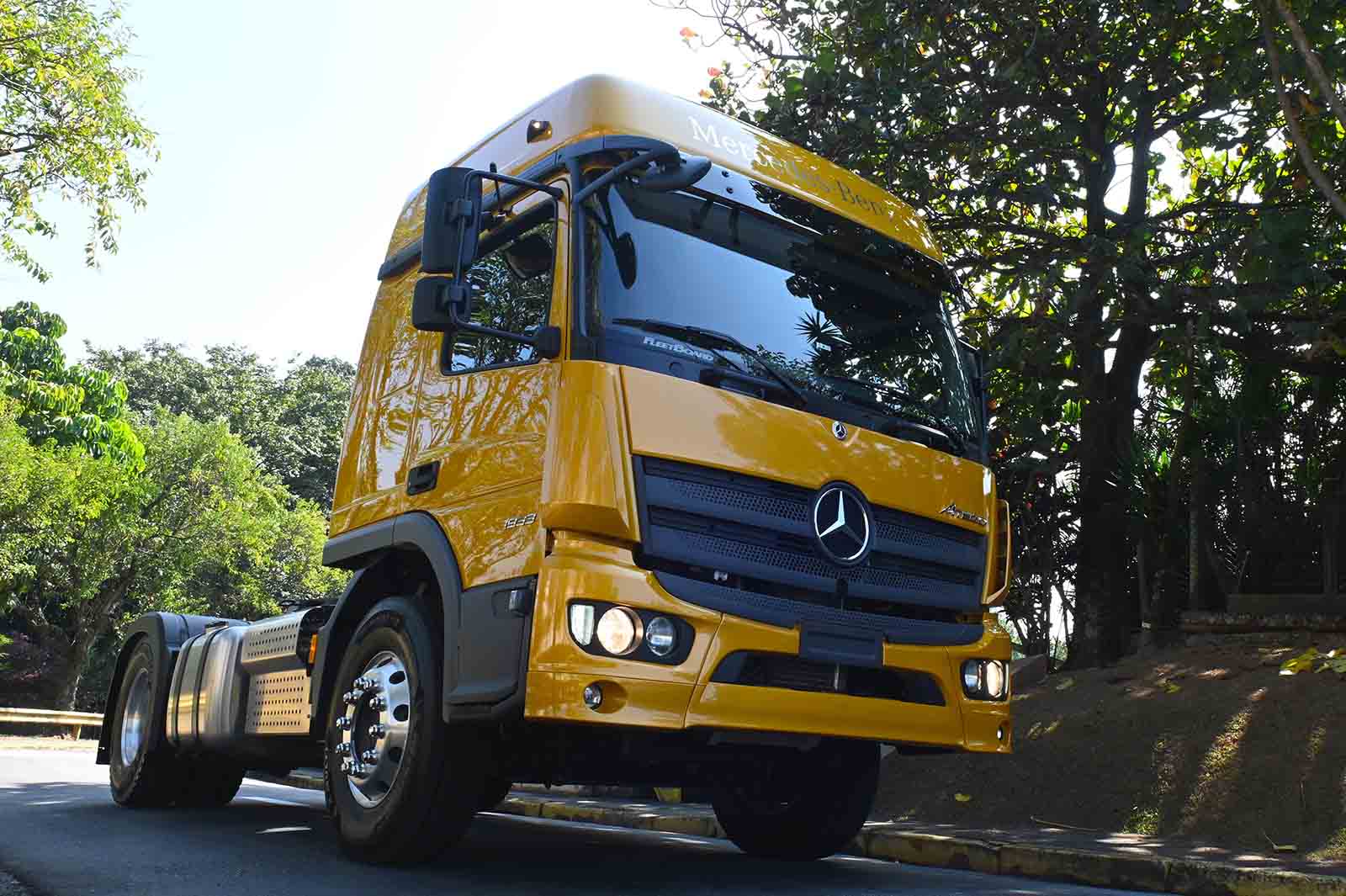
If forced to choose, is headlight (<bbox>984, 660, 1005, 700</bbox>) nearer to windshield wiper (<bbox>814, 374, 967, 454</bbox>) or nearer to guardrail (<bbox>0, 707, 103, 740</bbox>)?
windshield wiper (<bbox>814, 374, 967, 454</bbox>)

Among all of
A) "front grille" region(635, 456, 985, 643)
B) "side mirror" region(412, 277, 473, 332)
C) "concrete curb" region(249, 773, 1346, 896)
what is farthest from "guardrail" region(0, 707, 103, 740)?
"front grille" region(635, 456, 985, 643)

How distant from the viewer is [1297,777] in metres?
7.93

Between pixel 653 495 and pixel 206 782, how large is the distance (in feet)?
18.3

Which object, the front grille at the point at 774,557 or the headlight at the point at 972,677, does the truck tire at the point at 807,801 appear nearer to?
the headlight at the point at 972,677

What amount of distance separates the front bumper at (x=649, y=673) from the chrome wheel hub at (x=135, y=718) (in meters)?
5.19

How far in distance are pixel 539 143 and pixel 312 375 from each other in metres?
57.0

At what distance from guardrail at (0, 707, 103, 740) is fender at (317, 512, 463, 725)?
2016 centimetres

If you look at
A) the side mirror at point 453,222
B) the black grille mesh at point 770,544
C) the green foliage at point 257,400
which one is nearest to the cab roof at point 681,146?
the side mirror at point 453,222

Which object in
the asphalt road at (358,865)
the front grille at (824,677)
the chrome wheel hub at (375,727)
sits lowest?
the asphalt road at (358,865)

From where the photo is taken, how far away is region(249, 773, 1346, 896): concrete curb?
19.4 ft

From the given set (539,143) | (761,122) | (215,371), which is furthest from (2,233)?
(215,371)

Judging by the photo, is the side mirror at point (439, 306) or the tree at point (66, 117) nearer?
the side mirror at point (439, 306)

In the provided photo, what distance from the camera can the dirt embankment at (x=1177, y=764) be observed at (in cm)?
777

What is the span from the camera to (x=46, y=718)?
24734mm
